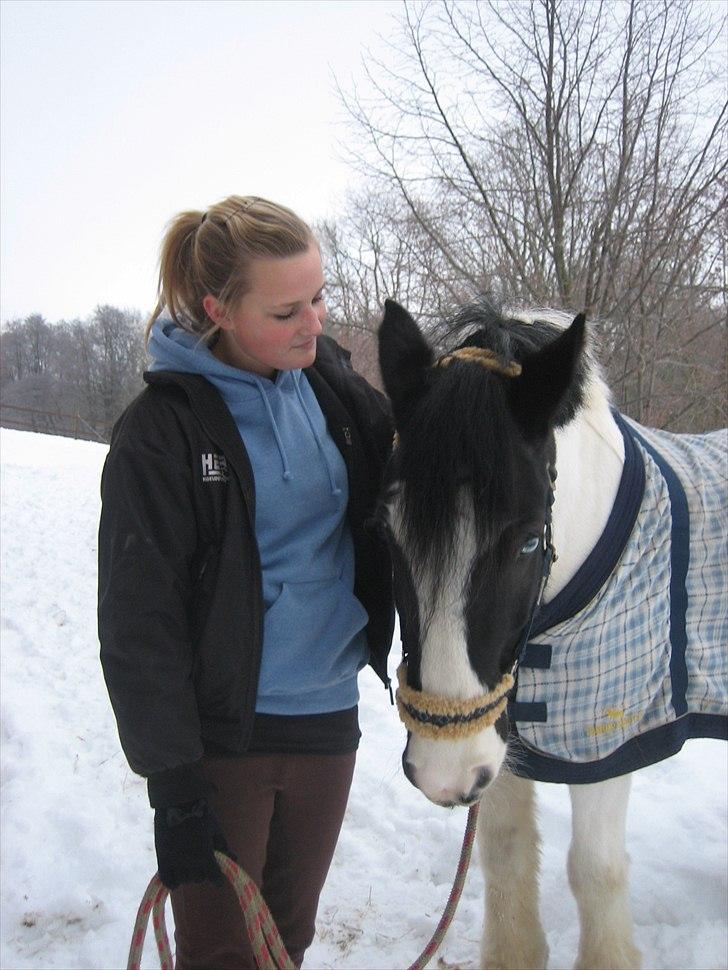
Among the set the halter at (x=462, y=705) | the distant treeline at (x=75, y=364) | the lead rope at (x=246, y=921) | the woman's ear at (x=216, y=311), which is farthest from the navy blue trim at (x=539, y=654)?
the distant treeline at (x=75, y=364)

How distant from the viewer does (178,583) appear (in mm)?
1382

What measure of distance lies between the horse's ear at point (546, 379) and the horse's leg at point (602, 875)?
42.8 inches

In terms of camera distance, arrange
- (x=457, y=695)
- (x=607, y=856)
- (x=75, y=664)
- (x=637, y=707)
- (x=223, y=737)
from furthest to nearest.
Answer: (x=75, y=664)
(x=607, y=856)
(x=637, y=707)
(x=223, y=737)
(x=457, y=695)

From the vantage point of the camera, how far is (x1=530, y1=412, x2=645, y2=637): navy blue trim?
1.67 meters

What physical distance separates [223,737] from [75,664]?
3564 mm

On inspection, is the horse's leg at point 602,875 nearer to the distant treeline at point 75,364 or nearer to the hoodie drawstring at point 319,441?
the hoodie drawstring at point 319,441

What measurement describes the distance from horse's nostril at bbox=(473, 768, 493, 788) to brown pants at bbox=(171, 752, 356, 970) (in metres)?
0.38

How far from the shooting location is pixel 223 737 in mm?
1459

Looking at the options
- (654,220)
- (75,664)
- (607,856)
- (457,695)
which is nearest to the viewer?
(457,695)

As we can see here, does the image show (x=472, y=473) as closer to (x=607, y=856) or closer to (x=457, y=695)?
(x=457, y=695)

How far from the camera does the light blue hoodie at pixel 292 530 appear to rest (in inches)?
58.9

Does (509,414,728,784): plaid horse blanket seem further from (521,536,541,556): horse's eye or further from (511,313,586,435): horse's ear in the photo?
(511,313,586,435): horse's ear

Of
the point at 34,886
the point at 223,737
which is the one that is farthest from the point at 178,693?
the point at 34,886

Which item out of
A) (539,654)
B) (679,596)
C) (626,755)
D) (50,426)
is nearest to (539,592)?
(539,654)
